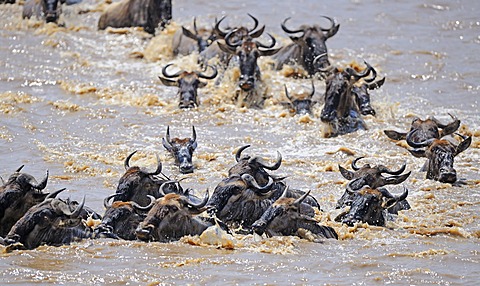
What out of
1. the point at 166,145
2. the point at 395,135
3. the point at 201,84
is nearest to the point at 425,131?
the point at 395,135

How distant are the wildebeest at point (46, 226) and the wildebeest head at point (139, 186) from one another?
45.7 inches

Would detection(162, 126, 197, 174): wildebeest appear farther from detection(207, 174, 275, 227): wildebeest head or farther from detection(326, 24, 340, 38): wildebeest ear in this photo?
detection(326, 24, 340, 38): wildebeest ear

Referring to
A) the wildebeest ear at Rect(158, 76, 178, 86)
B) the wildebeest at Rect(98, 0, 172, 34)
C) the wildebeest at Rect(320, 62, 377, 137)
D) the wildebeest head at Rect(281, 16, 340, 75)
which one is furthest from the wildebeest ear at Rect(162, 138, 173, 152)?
the wildebeest at Rect(98, 0, 172, 34)

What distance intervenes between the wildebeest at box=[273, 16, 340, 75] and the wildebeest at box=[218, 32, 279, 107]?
919mm

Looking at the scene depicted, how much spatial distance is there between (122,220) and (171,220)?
0.55m

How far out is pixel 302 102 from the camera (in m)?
17.4

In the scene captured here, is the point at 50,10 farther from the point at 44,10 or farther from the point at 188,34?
the point at 188,34

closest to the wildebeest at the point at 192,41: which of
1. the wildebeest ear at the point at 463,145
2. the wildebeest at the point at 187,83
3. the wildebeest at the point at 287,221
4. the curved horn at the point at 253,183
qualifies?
the wildebeest at the point at 187,83

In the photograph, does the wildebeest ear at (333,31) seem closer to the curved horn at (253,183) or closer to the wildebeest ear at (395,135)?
the wildebeest ear at (395,135)

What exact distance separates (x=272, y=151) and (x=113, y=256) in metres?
5.73

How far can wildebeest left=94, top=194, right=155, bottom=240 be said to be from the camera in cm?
1039

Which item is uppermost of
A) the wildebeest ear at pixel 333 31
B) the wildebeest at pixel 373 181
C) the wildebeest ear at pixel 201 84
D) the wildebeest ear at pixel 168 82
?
the wildebeest ear at pixel 333 31

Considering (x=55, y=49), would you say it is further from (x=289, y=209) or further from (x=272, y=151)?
(x=289, y=209)

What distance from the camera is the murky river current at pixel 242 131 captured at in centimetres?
959
